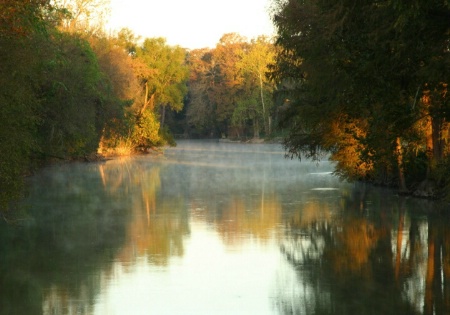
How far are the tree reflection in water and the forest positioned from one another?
1820 mm

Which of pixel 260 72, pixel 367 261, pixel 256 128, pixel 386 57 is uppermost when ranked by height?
pixel 260 72

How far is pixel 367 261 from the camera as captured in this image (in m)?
17.2

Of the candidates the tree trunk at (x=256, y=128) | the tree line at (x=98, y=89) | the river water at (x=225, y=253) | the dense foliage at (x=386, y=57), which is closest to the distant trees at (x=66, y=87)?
the tree line at (x=98, y=89)

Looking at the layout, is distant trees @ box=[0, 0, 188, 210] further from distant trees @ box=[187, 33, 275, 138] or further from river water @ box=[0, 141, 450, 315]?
distant trees @ box=[187, 33, 275, 138]

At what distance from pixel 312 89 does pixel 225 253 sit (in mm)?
10694

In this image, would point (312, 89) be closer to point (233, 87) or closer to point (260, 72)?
point (260, 72)

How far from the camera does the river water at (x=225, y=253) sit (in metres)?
13.2

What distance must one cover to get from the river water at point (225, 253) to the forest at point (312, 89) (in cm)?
194

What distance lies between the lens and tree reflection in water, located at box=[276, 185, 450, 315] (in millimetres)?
12961

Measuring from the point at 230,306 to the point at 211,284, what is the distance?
1968mm

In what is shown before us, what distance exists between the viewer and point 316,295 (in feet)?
44.5

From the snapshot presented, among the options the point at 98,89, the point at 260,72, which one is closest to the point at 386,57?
the point at 98,89

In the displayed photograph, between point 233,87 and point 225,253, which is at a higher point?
point 233,87

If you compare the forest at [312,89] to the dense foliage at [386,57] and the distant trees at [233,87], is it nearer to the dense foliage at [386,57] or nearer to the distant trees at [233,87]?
the dense foliage at [386,57]
